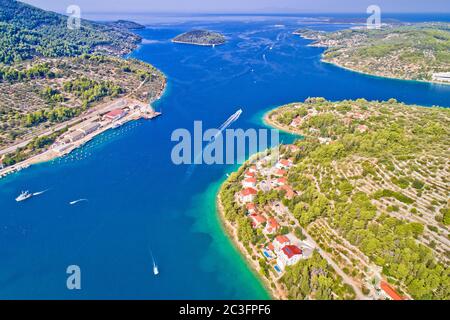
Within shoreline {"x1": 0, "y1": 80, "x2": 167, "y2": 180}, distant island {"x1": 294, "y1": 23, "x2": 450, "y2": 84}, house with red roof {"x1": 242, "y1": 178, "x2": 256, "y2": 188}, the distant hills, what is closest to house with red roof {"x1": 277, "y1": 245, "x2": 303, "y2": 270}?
house with red roof {"x1": 242, "y1": 178, "x2": 256, "y2": 188}

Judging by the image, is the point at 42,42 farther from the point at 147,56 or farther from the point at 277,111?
the point at 277,111

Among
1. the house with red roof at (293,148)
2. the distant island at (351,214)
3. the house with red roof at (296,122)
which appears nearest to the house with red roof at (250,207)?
the distant island at (351,214)

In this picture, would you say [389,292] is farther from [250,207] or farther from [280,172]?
[280,172]

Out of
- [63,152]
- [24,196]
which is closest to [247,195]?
[24,196]

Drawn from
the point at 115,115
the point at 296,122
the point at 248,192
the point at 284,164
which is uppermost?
the point at 115,115

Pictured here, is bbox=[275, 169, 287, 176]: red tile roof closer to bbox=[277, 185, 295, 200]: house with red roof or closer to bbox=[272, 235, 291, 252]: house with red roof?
bbox=[277, 185, 295, 200]: house with red roof

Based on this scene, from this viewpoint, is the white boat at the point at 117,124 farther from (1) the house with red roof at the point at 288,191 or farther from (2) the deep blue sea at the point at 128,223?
(1) the house with red roof at the point at 288,191
